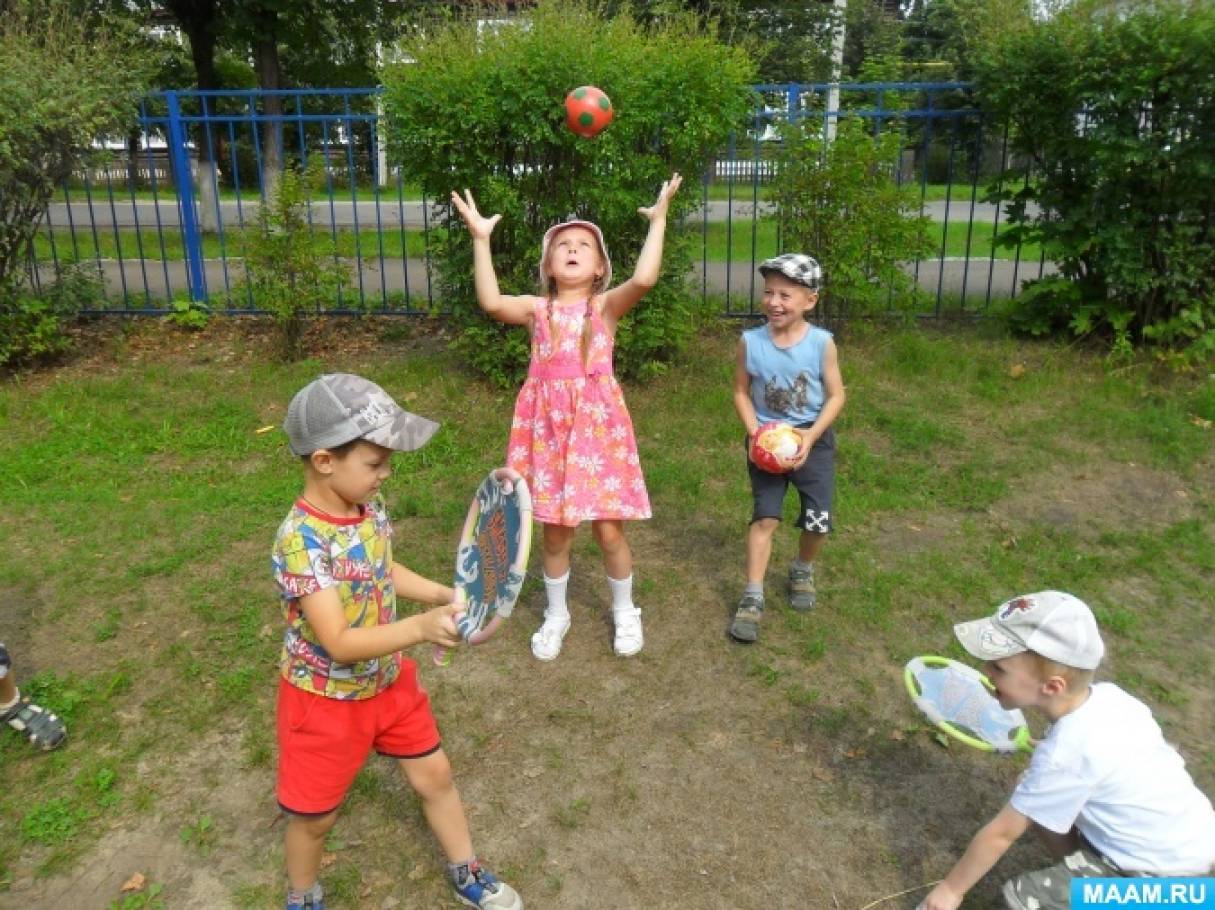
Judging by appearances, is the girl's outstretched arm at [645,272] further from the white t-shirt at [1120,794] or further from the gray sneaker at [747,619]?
the white t-shirt at [1120,794]

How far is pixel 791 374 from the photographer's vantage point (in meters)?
4.11

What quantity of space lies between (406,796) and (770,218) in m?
5.53

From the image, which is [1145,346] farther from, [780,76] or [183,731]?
[780,76]

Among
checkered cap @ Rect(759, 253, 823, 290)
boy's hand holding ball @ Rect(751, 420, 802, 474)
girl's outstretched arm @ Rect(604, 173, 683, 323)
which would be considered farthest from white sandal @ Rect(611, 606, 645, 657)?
checkered cap @ Rect(759, 253, 823, 290)

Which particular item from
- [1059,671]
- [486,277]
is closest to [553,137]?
[486,277]

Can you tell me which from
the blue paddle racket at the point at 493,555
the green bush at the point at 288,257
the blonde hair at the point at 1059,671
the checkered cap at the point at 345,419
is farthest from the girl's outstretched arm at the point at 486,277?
the green bush at the point at 288,257

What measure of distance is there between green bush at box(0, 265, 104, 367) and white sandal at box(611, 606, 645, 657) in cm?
546

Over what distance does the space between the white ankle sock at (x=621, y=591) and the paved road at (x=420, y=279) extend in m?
5.16

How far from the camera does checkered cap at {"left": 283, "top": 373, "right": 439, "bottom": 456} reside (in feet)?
7.61

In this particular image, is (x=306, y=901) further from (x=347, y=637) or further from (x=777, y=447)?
(x=777, y=447)

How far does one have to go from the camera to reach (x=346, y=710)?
8.33ft

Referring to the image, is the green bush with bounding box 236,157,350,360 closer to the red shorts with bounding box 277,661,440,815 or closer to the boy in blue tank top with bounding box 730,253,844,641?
the boy in blue tank top with bounding box 730,253,844,641

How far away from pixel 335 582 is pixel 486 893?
3.43 feet

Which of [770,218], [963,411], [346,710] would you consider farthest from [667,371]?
[346,710]
